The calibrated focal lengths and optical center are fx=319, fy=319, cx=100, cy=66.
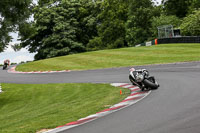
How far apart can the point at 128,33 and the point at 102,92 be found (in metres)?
47.6

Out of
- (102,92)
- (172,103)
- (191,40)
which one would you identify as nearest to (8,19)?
(102,92)

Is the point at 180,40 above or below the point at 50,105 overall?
above

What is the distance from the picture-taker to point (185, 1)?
72.2 metres

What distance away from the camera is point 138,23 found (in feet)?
207

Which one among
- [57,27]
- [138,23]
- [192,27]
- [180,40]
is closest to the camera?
[180,40]

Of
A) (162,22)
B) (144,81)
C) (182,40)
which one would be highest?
(162,22)

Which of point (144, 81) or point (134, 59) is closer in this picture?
point (144, 81)

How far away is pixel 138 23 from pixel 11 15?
4761cm

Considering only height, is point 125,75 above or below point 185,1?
below

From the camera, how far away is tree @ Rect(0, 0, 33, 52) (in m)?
16.7

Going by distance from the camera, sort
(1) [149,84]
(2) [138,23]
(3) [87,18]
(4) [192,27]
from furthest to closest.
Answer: (3) [87,18]
(2) [138,23]
(4) [192,27]
(1) [149,84]

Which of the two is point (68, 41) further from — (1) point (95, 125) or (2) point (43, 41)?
(1) point (95, 125)

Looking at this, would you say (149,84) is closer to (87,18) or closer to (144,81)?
(144,81)

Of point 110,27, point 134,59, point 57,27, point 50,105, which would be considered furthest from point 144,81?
point 110,27
